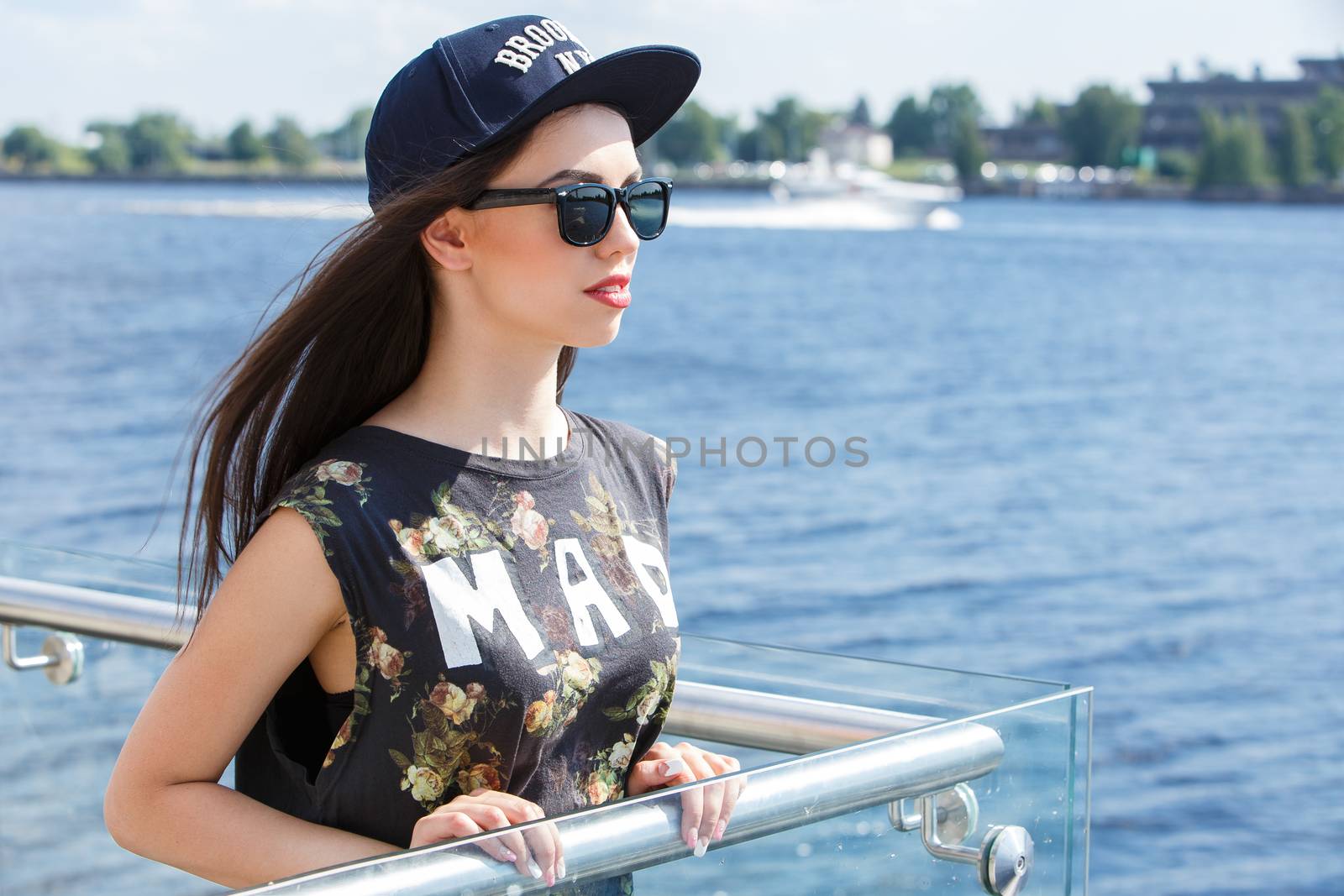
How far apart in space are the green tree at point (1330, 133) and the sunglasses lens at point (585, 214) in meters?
106

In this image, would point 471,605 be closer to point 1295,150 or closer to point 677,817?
point 677,817

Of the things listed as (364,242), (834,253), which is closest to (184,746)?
(364,242)

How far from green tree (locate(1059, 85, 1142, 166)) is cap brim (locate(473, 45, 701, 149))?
124 meters

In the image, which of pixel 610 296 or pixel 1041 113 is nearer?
pixel 610 296

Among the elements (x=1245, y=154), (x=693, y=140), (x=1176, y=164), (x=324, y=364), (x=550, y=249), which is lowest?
(x=324, y=364)

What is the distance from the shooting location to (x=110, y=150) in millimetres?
125250

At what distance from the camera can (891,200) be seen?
3610 inches

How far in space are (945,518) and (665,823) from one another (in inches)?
671

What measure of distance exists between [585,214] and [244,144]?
393 feet

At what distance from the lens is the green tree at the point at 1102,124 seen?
395 feet

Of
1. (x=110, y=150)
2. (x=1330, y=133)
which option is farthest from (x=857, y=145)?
(x=110, y=150)

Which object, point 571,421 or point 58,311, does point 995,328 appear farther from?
point 571,421

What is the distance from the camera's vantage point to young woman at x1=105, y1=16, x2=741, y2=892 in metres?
1.59

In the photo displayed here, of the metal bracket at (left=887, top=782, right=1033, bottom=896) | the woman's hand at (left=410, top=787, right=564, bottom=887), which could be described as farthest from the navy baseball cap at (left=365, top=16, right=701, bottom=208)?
the metal bracket at (left=887, top=782, right=1033, bottom=896)
